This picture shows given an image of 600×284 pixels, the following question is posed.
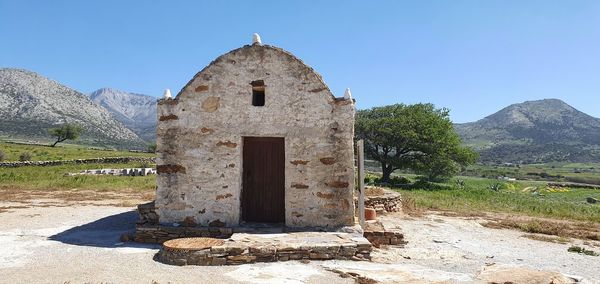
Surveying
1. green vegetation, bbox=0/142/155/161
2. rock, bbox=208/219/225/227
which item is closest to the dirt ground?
rock, bbox=208/219/225/227

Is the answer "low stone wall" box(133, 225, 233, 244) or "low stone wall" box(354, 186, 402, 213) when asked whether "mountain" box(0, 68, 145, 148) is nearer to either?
"low stone wall" box(354, 186, 402, 213)

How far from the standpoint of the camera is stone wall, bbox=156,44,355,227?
350 inches

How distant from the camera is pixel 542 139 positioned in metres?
163

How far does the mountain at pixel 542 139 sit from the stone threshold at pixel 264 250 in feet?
417

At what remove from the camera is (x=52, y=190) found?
19.0 meters

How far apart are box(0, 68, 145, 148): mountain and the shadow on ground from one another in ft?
328

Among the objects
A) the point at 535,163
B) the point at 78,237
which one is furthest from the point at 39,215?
the point at 535,163

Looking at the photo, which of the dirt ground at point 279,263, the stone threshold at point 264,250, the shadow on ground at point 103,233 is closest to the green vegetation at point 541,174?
the dirt ground at point 279,263

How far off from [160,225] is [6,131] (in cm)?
11136

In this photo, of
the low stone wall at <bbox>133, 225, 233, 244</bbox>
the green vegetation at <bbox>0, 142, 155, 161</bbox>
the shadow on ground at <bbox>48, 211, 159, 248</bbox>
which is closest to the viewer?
the shadow on ground at <bbox>48, 211, 159, 248</bbox>

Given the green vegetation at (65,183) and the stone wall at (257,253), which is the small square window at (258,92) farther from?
the green vegetation at (65,183)

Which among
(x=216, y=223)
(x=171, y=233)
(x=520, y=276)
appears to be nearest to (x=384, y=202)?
(x=216, y=223)

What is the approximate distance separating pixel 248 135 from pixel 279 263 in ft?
10.2

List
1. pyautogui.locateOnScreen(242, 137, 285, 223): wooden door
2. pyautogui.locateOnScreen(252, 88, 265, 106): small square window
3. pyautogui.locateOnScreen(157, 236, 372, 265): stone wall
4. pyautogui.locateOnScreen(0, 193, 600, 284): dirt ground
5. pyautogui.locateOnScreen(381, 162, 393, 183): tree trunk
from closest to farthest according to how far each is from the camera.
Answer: pyautogui.locateOnScreen(0, 193, 600, 284): dirt ground, pyautogui.locateOnScreen(157, 236, 372, 265): stone wall, pyautogui.locateOnScreen(252, 88, 265, 106): small square window, pyautogui.locateOnScreen(242, 137, 285, 223): wooden door, pyautogui.locateOnScreen(381, 162, 393, 183): tree trunk
